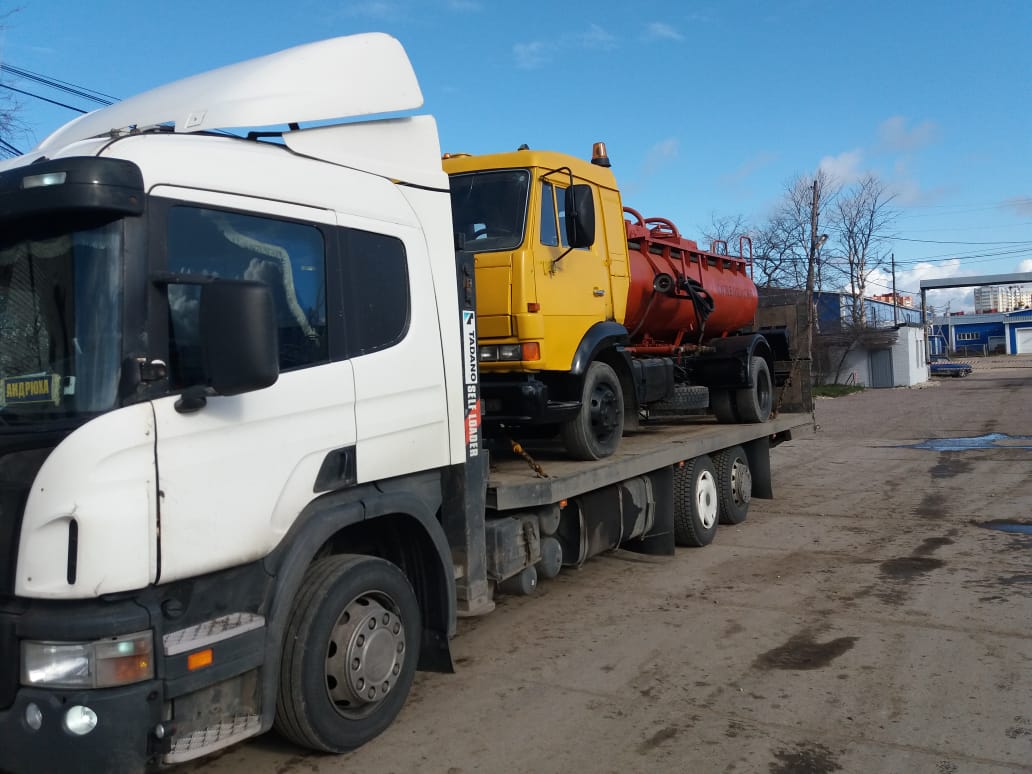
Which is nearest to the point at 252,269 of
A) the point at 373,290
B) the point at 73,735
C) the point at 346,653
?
the point at 373,290

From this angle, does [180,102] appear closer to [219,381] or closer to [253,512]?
[219,381]

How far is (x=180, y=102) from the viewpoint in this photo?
4148 mm

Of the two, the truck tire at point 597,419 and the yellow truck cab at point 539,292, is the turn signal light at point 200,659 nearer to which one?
the yellow truck cab at point 539,292

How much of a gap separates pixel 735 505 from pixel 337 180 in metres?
7.06

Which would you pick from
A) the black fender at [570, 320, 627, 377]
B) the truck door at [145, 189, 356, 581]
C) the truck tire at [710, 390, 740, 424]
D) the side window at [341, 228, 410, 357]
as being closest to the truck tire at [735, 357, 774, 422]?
the truck tire at [710, 390, 740, 424]

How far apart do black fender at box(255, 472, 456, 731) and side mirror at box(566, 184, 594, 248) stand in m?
2.53

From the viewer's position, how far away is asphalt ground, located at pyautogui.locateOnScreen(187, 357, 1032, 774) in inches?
165

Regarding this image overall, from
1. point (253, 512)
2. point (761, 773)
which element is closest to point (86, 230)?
point (253, 512)

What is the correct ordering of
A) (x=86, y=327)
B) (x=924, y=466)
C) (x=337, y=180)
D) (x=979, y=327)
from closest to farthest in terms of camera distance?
(x=86, y=327), (x=337, y=180), (x=924, y=466), (x=979, y=327)

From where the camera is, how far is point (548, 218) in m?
6.70

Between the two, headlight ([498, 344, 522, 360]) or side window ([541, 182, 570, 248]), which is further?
side window ([541, 182, 570, 248])

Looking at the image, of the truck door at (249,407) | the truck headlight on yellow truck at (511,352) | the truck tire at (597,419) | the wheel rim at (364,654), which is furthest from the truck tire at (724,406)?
the truck door at (249,407)

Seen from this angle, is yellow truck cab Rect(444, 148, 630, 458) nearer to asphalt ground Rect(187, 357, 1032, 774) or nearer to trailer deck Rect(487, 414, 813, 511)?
trailer deck Rect(487, 414, 813, 511)

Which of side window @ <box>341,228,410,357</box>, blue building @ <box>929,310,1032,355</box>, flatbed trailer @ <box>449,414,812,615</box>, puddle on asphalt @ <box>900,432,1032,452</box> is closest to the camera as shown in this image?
side window @ <box>341,228,410,357</box>
